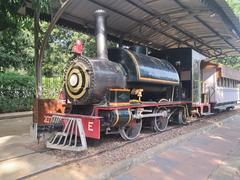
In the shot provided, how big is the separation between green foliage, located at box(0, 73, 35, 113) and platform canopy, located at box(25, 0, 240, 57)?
6987mm

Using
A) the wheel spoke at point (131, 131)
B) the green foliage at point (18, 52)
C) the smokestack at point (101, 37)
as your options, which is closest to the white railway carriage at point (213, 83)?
the wheel spoke at point (131, 131)

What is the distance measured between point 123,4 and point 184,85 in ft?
14.2

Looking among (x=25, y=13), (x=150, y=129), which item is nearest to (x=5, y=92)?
(x=25, y=13)

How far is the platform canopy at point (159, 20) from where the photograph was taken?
8484 millimetres

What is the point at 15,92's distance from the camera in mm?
15438

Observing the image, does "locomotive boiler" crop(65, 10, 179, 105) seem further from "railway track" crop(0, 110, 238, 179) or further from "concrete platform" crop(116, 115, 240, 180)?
"concrete platform" crop(116, 115, 240, 180)

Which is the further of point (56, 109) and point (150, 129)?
point (150, 129)

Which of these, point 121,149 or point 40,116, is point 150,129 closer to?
point 121,149

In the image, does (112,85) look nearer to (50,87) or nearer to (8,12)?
(8,12)

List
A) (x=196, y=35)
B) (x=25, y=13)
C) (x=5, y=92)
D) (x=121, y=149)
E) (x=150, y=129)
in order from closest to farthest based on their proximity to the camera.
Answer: (x=121, y=149) < (x=25, y=13) < (x=150, y=129) < (x=196, y=35) < (x=5, y=92)

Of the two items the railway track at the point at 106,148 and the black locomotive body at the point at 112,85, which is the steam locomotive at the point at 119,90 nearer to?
the black locomotive body at the point at 112,85

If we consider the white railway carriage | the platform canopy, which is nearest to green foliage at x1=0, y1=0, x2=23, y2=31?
the platform canopy

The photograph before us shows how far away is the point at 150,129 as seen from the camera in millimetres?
9586

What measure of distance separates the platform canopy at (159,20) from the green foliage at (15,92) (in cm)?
699
